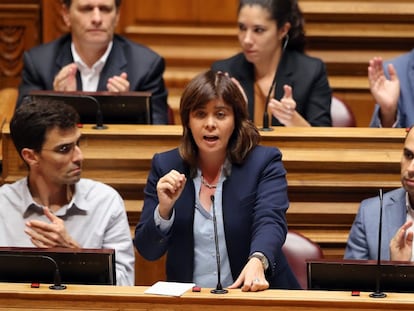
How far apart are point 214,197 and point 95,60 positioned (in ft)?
3.63

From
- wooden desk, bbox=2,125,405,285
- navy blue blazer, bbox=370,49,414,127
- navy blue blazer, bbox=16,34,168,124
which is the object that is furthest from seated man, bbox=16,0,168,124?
navy blue blazer, bbox=370,49,414,127

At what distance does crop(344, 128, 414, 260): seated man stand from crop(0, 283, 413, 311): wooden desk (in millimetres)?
460

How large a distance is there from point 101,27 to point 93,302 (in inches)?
55.4

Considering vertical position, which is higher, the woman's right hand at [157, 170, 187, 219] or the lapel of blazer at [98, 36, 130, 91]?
the lapel of blazer at [98, 36, 130, 91]

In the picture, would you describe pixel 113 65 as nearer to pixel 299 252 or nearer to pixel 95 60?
pixel 95 60

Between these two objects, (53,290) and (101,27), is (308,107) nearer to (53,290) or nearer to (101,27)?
(101,27)

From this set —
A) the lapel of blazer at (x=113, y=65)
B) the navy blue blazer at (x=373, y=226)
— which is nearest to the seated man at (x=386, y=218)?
the navy blue blazer at (x=373, y=226)

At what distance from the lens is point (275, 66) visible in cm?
310

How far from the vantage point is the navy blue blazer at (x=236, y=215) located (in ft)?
7.07

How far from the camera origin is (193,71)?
3.76 metres

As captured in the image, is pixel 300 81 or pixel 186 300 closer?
pixel 186 300

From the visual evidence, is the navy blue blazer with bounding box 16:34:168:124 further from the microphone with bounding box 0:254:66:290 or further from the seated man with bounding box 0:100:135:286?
the microphone with bounding box 0:254:66:290

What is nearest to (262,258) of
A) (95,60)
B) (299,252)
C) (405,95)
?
(299,252)

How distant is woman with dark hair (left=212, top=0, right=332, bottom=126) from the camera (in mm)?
3023
